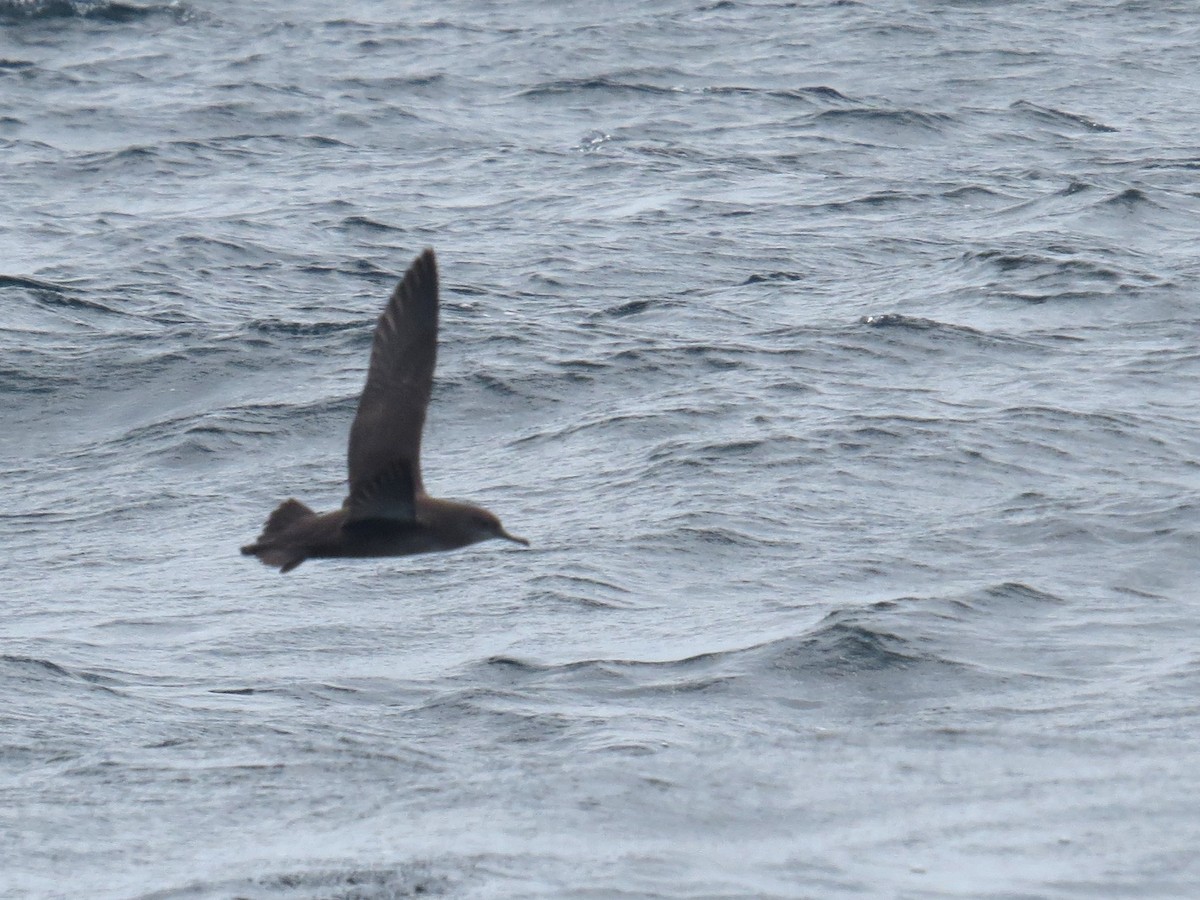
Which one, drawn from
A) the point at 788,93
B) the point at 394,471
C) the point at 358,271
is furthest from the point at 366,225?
the point at 394,471

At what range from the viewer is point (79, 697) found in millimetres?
7660

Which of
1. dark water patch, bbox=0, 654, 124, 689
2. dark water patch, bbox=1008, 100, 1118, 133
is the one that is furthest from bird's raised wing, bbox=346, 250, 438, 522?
dark water patch, bbox=1008, 100, 1118, 133

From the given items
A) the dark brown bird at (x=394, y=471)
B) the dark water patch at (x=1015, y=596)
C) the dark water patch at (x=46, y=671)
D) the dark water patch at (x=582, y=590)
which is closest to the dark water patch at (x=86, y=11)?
the dark water patch at (x=582, y=590)

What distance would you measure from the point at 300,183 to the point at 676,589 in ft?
29.6

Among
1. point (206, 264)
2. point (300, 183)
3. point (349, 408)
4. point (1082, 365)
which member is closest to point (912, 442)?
point (1082, 365)

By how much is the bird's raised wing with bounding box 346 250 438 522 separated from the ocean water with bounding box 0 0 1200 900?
113 cm

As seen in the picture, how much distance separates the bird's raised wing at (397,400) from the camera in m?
5.60

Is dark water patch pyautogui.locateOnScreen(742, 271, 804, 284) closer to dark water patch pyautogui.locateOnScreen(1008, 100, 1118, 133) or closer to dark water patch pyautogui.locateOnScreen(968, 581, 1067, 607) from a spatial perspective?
dark water patch pyautogui.locateOnScreen(968, 581, 1067, 607)

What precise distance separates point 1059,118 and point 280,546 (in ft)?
47.5

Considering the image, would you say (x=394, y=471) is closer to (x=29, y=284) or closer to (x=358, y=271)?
(x=358, y=271)

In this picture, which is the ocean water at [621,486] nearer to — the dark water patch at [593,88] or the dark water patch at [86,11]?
the dark water patch at [593,88]

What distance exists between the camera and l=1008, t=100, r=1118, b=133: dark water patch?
18542mm

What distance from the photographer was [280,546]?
19.2 feet

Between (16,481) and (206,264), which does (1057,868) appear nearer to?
(16,481)
